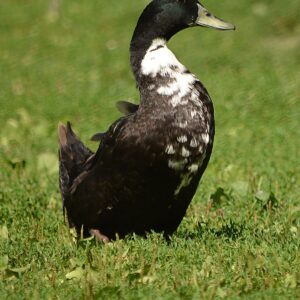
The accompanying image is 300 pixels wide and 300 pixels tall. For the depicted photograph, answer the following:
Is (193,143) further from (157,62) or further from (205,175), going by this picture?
(205,175)

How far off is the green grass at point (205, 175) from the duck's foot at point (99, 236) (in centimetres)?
21

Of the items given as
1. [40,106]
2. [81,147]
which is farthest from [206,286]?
[40,106]

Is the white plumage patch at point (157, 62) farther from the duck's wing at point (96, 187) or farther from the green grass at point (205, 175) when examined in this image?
the green grass at point (205, 175)

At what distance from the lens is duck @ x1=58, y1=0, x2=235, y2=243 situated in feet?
18.5

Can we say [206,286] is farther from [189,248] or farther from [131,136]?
[131,136]

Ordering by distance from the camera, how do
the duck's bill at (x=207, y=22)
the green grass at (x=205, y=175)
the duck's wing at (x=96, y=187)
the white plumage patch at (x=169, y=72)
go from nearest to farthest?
the green grass at (x=205, y=175) < the white plumage patch at (x=169, y=72) < the duck's wing at (x=96, y=187) < the duck's bill at (x=207, y=22)

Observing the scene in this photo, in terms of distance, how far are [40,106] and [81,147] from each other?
17.3ft

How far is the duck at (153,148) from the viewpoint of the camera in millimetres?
5641

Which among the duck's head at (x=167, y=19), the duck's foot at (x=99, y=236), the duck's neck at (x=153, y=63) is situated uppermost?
the duck's head at (x=167, y=19)

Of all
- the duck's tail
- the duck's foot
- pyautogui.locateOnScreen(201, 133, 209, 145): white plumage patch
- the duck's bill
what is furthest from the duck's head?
the duck's foot

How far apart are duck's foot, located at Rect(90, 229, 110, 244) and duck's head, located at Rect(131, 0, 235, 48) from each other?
120 centimetres

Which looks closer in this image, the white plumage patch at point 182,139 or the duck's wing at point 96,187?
the white plumage patch at point 182,139

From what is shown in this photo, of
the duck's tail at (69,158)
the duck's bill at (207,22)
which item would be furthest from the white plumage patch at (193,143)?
the duck's tail at (69,158)

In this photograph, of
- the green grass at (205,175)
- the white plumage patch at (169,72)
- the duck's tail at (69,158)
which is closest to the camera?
the green grass at (205,175)
